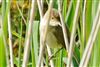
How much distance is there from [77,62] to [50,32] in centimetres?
22

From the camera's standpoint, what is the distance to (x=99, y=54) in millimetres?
995

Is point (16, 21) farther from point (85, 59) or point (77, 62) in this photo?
point (85, 59)

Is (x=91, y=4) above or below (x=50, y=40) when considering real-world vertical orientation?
above

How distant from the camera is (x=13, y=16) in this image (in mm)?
2404

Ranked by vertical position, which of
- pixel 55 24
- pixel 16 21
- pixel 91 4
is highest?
pixel 91 4

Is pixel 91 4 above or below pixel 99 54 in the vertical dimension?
above

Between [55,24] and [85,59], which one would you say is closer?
[85,59]

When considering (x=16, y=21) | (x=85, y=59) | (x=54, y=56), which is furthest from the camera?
(x=16, y=21)

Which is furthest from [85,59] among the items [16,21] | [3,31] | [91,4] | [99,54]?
[16,21]

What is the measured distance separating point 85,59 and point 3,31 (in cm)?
32

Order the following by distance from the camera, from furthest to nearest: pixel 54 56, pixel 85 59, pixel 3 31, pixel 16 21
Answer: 1. pixel 16 21
2. pixel 54 56
3. pixel 3 31
4. pixel 85 59

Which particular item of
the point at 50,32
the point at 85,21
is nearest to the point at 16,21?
the point at 50,32

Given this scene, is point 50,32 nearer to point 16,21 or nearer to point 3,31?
point 3,31

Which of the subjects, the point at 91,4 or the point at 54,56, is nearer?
the point at 91,4
